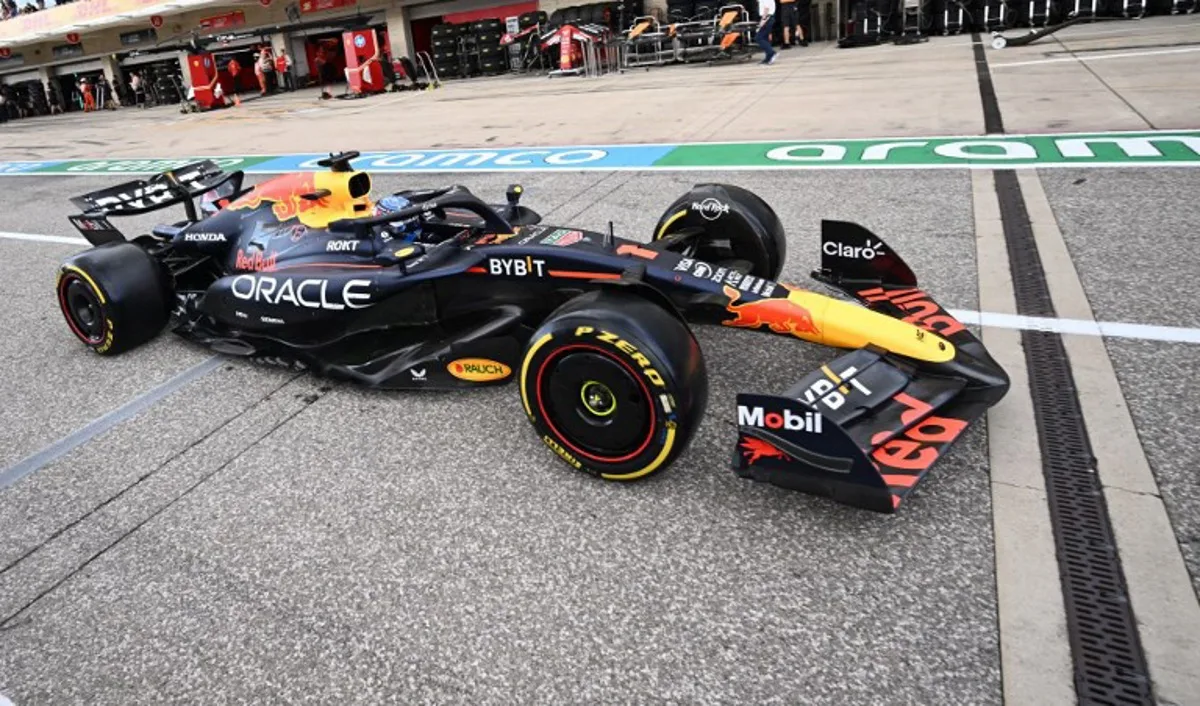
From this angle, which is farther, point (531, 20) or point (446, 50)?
point (446, 50)

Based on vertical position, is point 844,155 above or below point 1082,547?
above

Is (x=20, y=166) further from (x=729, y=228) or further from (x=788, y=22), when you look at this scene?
(x=788, y=22)

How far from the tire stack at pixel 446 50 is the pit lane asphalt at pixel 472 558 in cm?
2090

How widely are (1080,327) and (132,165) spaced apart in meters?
14.1

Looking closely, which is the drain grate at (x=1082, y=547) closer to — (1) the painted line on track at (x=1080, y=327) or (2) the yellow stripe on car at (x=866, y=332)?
(1) the painted line on track at (x=1080, y=327)

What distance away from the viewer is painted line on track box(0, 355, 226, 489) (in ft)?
11.3

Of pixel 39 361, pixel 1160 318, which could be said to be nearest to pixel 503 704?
pixel 1160 318

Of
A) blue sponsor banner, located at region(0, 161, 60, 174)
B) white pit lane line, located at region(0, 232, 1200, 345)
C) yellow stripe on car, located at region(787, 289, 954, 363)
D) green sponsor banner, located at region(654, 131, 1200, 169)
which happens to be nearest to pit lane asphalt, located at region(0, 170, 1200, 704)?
white pit lane line, located at region(0, 232, 1200, 345)

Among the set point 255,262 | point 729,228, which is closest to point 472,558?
point 729,228

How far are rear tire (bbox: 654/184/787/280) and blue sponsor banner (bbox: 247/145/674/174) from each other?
4.16 meters

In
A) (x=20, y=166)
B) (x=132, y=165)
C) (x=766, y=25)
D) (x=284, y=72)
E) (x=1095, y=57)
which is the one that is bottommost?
(x=132, y=165)

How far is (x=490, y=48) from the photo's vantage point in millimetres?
22141

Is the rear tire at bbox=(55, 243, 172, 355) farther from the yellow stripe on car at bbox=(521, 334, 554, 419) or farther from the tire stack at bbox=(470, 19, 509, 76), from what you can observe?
the tire stack at bbox=(470, 19, 509, 76)

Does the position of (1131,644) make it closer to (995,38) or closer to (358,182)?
(358,182)
